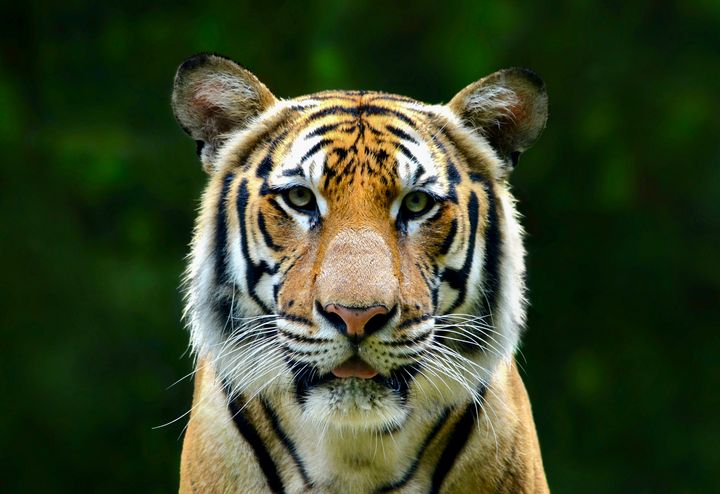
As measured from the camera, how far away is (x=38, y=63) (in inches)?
238

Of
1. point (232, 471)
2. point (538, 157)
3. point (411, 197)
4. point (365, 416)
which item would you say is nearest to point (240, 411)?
point (232, 471)

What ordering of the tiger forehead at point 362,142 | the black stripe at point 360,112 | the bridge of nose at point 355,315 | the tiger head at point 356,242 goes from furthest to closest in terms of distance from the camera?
the black stripe at point 360,112
the tiger forehead at point 362,142
the tiger head at point 356,242
the bridge of nose at point 355,315

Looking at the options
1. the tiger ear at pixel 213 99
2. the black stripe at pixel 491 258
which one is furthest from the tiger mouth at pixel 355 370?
the tiger ear at pixel 213 99

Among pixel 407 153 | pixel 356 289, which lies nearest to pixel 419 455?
pixel 356 289

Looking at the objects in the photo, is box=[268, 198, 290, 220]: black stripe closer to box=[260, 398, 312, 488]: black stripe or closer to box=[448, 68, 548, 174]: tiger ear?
box=[260, 398, 312, 488]: black stripe

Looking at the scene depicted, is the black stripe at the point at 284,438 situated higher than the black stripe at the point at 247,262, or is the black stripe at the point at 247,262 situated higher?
the black stripe at the point at 247,262

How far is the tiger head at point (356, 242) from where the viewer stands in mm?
2279

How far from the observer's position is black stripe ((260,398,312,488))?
2.51m

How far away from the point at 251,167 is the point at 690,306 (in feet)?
13.2

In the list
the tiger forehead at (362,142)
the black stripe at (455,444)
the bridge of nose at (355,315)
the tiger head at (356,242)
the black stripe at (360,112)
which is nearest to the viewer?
the bridge of nose at (355,315)

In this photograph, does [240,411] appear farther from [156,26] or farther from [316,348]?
[156,26]

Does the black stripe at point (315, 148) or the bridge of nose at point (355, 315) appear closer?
the bridge of nose at point (355, 315)

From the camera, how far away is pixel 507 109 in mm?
2727

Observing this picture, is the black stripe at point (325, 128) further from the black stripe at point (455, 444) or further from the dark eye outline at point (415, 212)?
the black stripe at point (455, 444)
